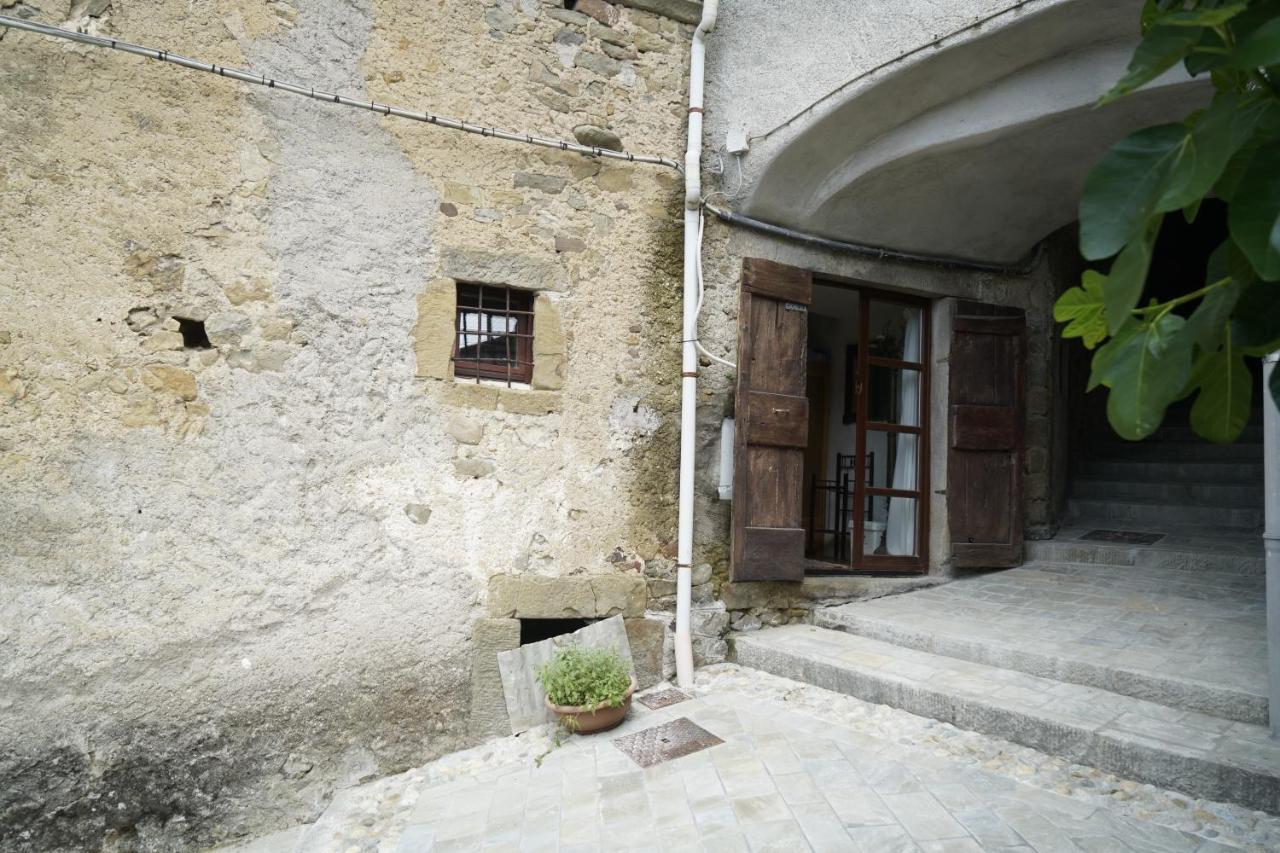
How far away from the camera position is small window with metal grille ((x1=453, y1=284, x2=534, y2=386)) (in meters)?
3.43

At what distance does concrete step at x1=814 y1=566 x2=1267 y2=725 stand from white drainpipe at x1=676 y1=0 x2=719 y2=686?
0.89 m

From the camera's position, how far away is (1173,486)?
17.6 ft

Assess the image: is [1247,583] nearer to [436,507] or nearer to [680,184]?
[680,184]

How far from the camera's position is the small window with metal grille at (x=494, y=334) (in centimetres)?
343

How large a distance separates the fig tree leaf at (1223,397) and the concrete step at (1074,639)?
2357mm

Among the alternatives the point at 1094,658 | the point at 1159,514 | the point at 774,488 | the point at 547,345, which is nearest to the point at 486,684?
the point at 547,345

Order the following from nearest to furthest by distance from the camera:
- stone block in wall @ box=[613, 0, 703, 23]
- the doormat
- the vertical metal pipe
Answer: the vertical metal pipe → stone block in wall @ box=[613, 0, 703, 23] → the doormat

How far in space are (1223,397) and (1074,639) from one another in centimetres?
284

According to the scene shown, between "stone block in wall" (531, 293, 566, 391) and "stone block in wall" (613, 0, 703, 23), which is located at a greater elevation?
"stone block in wall" (613, 0, 703, 23)

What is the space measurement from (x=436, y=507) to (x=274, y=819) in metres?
1.36

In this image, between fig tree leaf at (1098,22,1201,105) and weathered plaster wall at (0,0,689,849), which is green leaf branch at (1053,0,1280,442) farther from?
weathered plaster wall at (0,0,689,849)

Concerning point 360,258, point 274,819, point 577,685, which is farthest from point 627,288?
point 274,819

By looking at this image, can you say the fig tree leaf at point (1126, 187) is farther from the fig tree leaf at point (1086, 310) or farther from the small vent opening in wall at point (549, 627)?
the small vent opening in wall at point (549, 627)

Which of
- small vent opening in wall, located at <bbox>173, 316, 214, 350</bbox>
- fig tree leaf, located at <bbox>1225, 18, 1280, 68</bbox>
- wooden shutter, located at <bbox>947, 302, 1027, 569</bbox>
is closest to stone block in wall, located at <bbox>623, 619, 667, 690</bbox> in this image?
wooden shutter, located at <bbox>947, 302, 1027, 569</bbox>
